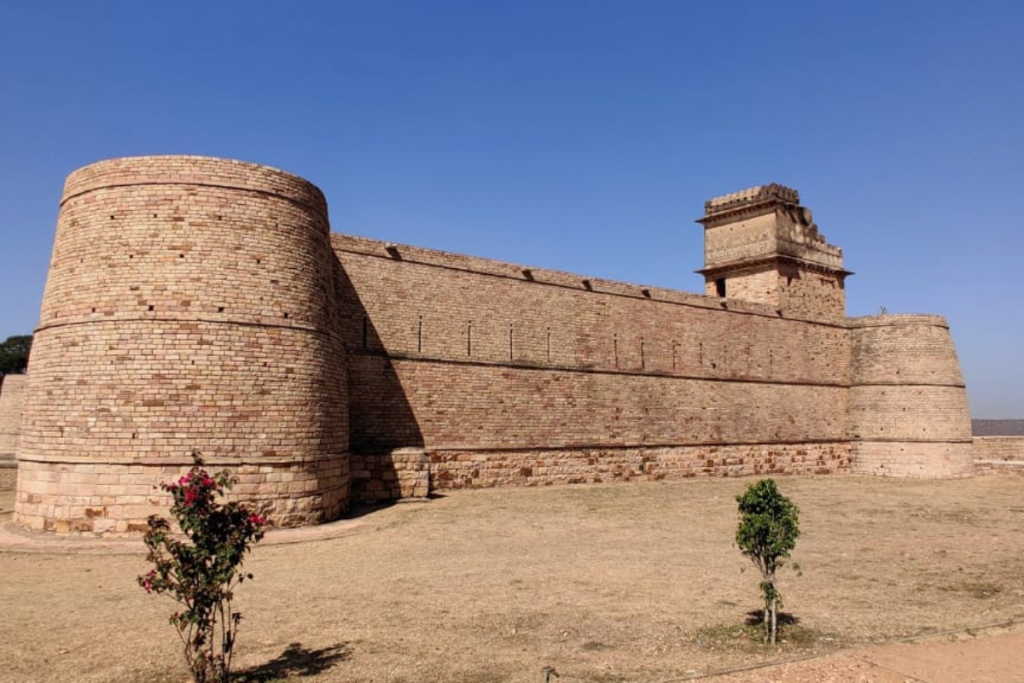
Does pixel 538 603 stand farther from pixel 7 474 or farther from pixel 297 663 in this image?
pixel 7 474

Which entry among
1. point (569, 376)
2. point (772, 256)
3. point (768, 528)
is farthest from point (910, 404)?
point (768, 528)

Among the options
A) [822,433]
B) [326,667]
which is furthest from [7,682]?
[822,433]

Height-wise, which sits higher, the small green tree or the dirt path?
the small green tree

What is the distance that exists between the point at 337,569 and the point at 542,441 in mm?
9982

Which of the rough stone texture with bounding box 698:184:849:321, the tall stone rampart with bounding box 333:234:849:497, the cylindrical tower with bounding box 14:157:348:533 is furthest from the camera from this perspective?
the rough stone texture with bounding box 698:184:849:321

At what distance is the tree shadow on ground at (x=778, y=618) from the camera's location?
261 inches

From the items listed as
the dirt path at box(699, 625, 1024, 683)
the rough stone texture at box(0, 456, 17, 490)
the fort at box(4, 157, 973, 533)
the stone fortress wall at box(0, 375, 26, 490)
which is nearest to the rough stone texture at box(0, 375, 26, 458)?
the stone fortress wall at box(0, 375, 26, 490)

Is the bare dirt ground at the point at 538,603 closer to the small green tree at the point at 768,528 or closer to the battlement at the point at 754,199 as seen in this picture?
the small green tree at the point at 768,528

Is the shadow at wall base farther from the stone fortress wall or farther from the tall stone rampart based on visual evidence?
the stone fortress wall

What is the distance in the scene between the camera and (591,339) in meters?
20.2

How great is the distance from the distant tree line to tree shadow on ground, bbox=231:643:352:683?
52.4m

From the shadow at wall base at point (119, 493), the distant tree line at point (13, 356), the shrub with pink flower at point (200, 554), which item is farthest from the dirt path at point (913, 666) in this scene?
the distant tree line at point (13, 356)

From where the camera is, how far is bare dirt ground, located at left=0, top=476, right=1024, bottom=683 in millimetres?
5535

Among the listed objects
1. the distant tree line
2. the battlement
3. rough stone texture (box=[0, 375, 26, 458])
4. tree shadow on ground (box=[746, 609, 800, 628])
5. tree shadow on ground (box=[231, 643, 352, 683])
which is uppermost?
the battlement
